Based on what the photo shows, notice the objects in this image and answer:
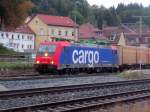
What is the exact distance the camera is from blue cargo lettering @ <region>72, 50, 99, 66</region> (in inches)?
1469

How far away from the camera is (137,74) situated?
1403 inches

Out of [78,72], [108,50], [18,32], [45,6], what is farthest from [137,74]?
[45,6]

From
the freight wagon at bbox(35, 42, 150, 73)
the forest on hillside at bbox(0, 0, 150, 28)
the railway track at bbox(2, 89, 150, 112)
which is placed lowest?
the railway track at bbox(2, 89, 150, 112)

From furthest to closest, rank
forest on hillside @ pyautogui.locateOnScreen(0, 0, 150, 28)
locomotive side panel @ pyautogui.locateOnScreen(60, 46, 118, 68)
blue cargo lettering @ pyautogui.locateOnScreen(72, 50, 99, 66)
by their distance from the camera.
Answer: forest on hillside @ pyautogui.locateOnScreen(0, 0, 150, 28) < blue cargo lettering @ pyautogui.locateOnScreen(72, 50, 99, 66) < locomotive side panel @ pyautogui.locateOnScreen(60, 46, 118, 68)

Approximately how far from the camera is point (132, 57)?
50.1 metres

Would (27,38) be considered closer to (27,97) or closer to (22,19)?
(22,19)

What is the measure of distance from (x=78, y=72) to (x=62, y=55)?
13.6ft

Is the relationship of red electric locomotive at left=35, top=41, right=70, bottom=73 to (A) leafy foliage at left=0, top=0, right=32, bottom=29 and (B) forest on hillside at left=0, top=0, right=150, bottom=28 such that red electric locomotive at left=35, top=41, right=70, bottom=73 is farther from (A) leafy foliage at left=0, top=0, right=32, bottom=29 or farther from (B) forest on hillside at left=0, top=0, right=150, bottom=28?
(B) forest on hillside at left=0, top=0, right=150, bottom=28

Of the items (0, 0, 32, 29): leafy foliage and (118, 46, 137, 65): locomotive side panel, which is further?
(0, 0, 32, 29): leafy foliage

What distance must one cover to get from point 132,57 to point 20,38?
6154 cm

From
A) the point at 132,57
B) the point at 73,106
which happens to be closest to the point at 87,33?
the point at 132,57

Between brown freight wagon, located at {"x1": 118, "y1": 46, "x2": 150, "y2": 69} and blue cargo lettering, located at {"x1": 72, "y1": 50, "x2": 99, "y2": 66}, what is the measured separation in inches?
233

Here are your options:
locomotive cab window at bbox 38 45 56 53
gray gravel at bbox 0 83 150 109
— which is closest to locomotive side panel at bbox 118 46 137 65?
locomotive cab window at bbox 38 45 56 53

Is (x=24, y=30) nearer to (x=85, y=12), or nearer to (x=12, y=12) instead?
(x=12, y=12)
